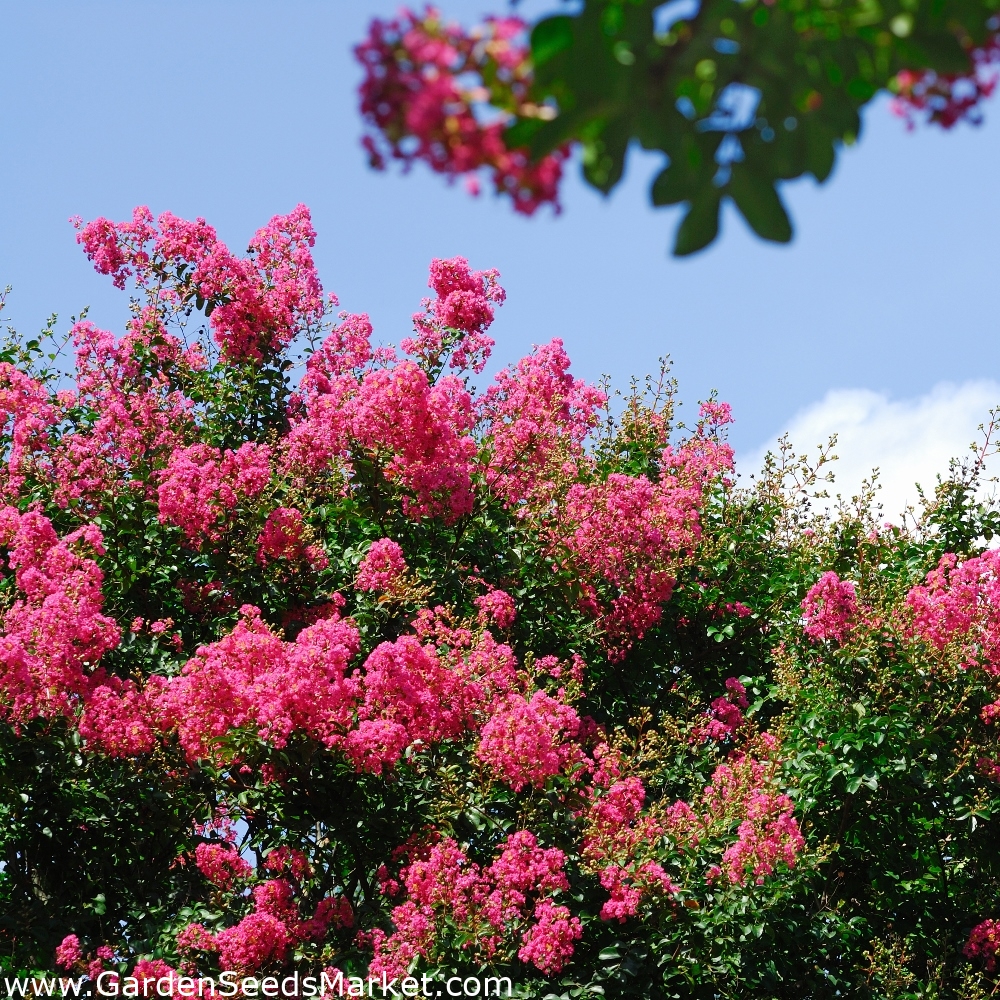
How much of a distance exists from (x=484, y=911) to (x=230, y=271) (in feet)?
18.1

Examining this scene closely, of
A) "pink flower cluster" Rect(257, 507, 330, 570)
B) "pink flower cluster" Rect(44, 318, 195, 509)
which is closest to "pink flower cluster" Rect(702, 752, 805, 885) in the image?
"pink flower cluster" Rect(257, 507, 330, 570)

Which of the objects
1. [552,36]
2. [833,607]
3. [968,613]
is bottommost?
[552,36]

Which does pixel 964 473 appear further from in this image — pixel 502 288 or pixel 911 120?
pixel 911 120

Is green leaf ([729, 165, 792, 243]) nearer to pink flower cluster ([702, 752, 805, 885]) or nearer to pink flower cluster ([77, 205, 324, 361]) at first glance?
pink flower cluster ([702, 752, 805, 885])

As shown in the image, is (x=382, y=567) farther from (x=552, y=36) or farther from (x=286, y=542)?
(x=552, y=36)

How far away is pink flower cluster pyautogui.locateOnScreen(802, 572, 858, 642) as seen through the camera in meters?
7.14

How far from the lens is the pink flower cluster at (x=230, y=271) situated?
949 cm

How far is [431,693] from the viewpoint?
21.0 feet

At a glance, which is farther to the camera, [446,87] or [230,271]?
[230,271]

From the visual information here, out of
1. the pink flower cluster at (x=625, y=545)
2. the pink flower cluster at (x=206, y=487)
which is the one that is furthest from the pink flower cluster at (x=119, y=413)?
the pink flower cluster at (x=625, y=545)

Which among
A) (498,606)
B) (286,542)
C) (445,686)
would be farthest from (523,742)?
(286,542)

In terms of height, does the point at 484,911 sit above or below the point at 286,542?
below

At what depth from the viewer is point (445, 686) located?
646 centimetres

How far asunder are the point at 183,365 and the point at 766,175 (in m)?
8.18
